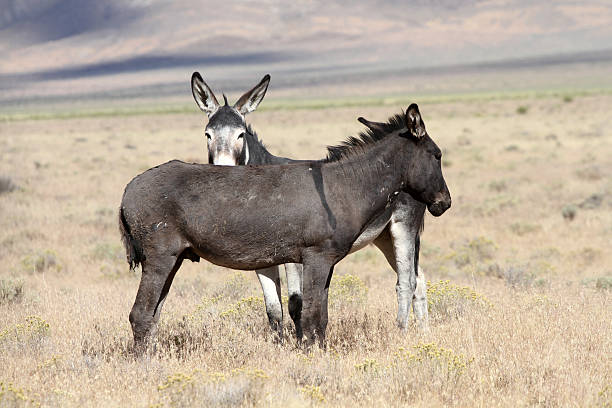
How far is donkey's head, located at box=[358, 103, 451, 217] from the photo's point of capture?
696cm

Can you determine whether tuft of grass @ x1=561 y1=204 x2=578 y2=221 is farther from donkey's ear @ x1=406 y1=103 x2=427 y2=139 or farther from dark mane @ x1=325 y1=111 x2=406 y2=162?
donkey's ear @ x1=406 y1=103 x2=427 y2=139

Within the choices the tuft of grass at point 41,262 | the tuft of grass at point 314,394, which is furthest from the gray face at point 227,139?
the tuft of grass at point 41,262

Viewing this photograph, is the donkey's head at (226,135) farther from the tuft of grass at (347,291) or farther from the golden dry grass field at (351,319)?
the tuft of grass at (347,291)

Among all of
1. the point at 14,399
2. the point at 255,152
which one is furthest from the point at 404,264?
the point at 14,399

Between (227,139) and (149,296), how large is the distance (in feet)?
6.74

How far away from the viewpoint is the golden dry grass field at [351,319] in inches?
234

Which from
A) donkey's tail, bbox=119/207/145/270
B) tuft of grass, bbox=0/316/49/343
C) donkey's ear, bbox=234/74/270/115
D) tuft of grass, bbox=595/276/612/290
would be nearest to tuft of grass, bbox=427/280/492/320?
tuft of grass, bbox=595/276/612/290

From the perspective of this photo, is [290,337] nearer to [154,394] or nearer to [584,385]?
[154,394]

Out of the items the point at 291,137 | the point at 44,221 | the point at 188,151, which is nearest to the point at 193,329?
the point at 44,221

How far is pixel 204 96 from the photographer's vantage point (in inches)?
333

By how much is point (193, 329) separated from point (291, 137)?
37.2 meters

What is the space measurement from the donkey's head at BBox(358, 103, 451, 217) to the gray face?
1479 millimetres

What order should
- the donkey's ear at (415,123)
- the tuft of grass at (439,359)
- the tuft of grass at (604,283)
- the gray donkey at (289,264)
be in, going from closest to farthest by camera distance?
the tuft of grass at (439,359) → the donkey's ear at (415,123) → the gray donkey at (289,264) → the tuft of grass at (604,283)

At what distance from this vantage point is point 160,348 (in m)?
6.88
